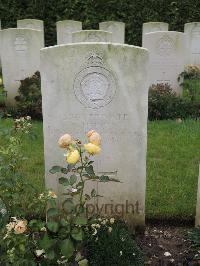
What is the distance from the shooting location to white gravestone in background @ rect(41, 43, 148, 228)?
130 inches

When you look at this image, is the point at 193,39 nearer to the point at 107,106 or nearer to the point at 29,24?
the point at 29,24

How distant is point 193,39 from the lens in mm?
11031

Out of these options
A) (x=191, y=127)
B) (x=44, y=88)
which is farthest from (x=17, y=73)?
(x=44, y=88)

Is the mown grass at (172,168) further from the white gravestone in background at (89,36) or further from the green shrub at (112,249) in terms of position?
the white gravestone in background at (89,36)

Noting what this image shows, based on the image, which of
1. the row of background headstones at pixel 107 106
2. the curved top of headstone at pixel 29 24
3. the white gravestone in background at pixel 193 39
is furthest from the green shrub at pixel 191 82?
the row of background headstones at pixel 107 106

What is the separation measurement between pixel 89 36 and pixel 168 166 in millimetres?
3254

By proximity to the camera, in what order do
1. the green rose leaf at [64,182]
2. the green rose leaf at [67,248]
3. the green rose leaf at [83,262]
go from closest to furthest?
the green rose leaf at [67,248]
the green rose leaf at [64,182]
the green rose leaf at [83,262]

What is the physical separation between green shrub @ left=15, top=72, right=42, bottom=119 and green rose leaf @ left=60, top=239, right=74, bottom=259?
15.6ft

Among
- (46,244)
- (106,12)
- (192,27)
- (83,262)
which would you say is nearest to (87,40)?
(192,27)

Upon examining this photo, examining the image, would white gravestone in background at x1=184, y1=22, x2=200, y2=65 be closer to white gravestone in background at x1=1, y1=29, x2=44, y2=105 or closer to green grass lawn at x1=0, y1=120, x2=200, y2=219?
white gravestone in background at x1=1, y1=29, x2=44, y2=105

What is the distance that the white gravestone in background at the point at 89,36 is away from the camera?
7.32 meters

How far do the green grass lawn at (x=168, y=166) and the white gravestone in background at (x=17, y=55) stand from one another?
4.90ft

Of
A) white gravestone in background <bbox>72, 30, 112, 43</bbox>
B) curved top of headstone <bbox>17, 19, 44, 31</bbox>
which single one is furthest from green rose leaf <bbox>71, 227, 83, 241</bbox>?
curved top of headstone <bbox>17, 19, 44, 31</bbox>

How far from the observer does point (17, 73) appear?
8.02 meters
